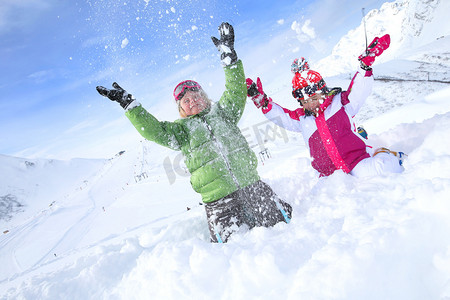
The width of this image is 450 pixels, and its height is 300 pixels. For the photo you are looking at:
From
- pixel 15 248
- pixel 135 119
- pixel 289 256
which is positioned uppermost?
pixel 135 119

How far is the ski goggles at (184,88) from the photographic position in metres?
2.98

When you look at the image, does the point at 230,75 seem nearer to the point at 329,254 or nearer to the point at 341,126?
the point at 341,126

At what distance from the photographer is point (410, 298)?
1063mm

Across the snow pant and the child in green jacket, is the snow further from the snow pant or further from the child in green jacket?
the child in green jacket

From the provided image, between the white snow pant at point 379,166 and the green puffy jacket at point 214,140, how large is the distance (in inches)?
49.1

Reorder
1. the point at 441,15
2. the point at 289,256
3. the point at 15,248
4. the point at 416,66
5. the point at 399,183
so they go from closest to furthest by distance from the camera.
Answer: the point at 289,256, the point at 399,183, the point at 15,248, the point at 416,66, the point at 441,15

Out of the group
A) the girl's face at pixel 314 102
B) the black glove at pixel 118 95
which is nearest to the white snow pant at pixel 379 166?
the girl's face at pixel 314 102

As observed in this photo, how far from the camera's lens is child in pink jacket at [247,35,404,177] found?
2656mm

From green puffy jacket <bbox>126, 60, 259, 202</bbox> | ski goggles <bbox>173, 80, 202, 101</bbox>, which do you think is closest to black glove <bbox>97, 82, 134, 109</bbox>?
green puffy jacket <bbox>126, 60, 259, 202</bbox>

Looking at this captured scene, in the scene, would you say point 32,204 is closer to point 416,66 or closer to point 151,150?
point 151,150

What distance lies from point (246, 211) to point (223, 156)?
0.73 metres

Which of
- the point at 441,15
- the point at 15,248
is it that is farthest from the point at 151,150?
the point at 441,15

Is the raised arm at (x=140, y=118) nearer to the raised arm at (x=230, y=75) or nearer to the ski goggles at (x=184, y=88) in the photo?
the ski goggles at (x=184, y=88)

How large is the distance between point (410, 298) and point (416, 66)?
33011 millimetres
